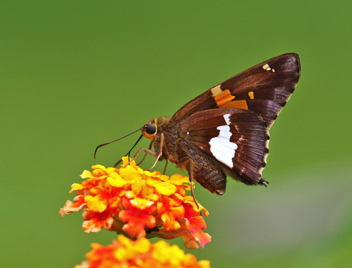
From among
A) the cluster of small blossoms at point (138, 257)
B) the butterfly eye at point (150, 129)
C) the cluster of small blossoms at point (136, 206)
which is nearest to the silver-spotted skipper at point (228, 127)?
the butterfly eye at point (150, 129)

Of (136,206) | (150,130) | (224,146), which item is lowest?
(136,206)

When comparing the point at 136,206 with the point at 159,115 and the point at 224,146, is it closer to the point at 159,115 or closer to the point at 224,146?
the point at 224,146

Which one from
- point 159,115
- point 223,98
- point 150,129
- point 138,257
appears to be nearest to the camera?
point 138,257

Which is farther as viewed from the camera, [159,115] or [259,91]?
[159,115]

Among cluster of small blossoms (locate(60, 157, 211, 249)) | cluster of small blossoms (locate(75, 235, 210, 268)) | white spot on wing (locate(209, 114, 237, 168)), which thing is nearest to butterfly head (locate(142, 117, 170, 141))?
white spot on wing (locate(209, 114, 237, 168))

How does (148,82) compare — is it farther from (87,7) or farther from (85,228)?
(85,228)

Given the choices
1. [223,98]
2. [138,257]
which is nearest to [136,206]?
[138,257]

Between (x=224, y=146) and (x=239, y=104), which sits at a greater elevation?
(x=239, y=104)

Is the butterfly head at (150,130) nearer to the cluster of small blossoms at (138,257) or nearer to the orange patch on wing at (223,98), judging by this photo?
the orange patch on wing at (223,98)
